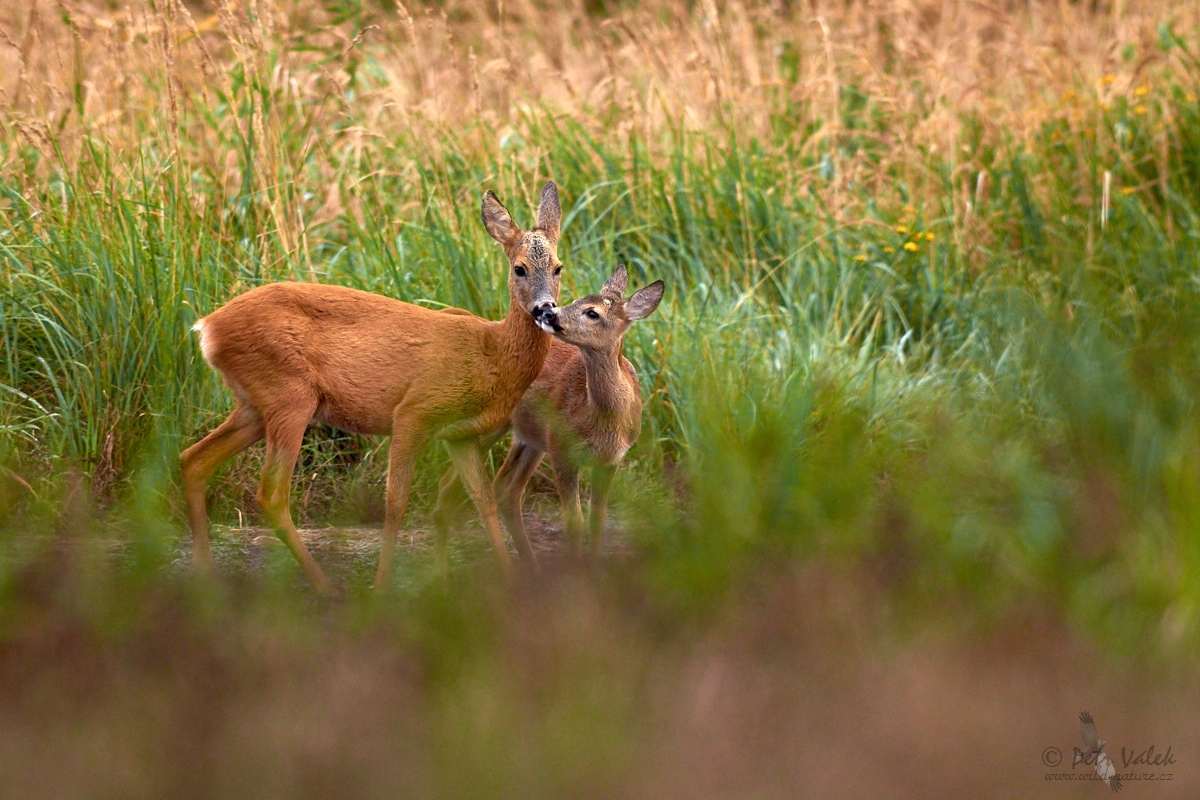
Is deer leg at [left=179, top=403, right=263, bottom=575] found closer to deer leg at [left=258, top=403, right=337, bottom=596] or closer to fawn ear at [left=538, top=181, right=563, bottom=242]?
deer leg at [left=258, top=403, right=337, bottom=596]

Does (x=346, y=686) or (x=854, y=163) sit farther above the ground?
(x=346, y=686)

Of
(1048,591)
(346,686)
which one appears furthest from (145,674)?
(1048,591)

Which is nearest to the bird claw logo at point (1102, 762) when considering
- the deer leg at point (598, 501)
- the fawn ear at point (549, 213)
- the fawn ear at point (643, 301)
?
the deer leg at point (598, 501)

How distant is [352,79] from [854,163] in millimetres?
2797

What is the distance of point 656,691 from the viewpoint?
244 cm

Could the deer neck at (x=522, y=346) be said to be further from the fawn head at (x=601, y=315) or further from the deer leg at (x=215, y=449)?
the deer leg at (x=215, y=449)

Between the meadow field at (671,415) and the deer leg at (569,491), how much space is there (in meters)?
0.15

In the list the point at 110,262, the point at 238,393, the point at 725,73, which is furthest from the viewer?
the point at 725,73

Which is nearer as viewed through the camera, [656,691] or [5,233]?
[656,691]

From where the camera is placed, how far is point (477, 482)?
4.47 metres

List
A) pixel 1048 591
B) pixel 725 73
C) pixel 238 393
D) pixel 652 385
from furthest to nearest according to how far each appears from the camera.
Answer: pixel 725 73
pixel 652 385
pixel 238 393
pixel 1048 591

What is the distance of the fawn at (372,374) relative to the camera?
14.0 feet

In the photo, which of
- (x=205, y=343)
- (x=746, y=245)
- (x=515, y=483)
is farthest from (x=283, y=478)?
(x=746, y=245)

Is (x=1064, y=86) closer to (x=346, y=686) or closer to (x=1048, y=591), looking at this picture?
(x=1048, y=591)
